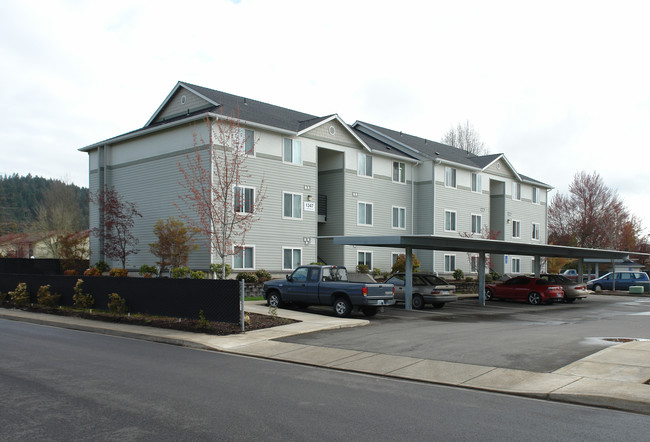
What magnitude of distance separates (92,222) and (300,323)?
2470 cm

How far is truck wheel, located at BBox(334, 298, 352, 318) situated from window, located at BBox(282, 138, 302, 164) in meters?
15.0

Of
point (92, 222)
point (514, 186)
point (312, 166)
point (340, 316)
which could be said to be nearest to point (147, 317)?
point (340, 316)

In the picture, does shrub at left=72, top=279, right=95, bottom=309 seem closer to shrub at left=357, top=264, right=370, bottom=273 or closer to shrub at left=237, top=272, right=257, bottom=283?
shrub at left=237, top=272, right=257, bottom=283

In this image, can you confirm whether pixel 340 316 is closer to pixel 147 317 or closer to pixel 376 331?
pixel 376 331

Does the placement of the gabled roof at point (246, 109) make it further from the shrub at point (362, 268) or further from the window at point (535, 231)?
the window at point (535, 231)

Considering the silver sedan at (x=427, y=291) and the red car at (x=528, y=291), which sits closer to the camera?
the silver sedan at (x=427, y=291)

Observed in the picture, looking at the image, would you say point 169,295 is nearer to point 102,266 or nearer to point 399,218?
point 102,266

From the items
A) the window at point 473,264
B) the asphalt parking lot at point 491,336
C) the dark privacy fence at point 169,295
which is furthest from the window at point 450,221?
the dark privacy fence at point 169,295

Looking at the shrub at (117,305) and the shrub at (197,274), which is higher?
the shrub at (197,274)

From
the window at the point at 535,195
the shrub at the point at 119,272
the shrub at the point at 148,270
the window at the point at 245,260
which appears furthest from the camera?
the window at the point at 535,195

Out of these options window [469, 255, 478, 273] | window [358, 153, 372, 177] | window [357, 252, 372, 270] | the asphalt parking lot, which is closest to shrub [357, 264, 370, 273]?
window [357, 252, 372, 270]

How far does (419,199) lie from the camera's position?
141 feet

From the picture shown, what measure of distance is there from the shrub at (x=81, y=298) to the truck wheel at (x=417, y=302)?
12660 mm

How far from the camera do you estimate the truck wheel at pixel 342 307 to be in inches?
772
